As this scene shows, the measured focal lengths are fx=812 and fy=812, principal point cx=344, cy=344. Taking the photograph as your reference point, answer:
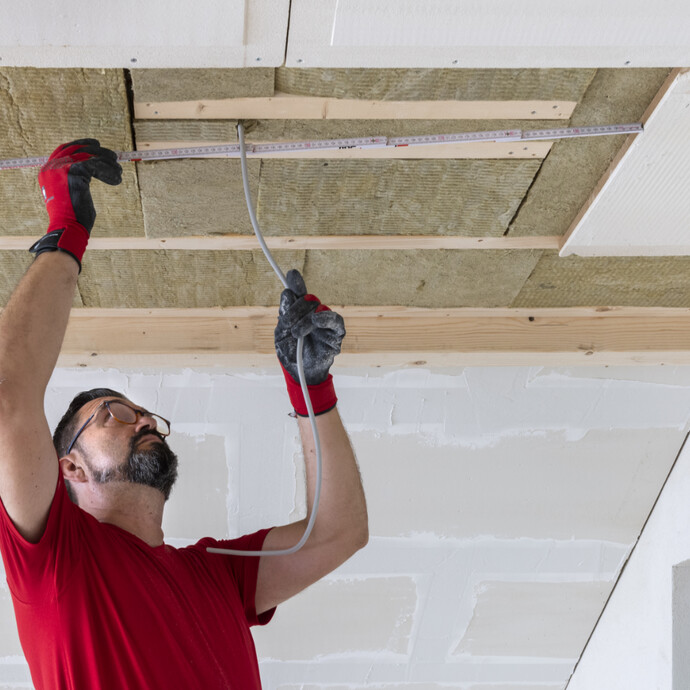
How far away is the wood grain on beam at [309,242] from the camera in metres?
2.46

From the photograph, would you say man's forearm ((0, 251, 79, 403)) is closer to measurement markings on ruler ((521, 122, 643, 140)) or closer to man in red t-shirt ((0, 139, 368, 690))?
man in red t-shirt ((0, 139, 368, 690))

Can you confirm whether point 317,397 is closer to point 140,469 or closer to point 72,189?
point 140,469

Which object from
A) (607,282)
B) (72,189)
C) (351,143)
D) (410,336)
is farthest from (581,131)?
(72,189)

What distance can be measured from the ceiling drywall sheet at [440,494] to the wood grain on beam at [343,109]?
127 cm

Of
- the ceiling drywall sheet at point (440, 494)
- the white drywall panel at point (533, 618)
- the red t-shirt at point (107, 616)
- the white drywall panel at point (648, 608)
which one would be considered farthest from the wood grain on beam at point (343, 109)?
the white drywall panel at point (533, 618)

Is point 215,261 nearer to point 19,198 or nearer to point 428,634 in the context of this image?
point 19,198

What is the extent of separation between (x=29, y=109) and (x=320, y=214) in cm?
84

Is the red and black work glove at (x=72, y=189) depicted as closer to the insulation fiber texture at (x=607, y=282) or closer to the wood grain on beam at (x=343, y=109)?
the wood grain on beam at (x=343, y=109)

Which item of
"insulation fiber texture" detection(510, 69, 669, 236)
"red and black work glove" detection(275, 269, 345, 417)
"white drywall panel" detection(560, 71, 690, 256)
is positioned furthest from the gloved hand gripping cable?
"white drywall panel" detection(560, 71, 690, 256)

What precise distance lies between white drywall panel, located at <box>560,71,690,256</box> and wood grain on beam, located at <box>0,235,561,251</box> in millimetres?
164

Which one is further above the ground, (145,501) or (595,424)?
(595,424)

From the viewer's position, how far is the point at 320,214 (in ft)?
7.90

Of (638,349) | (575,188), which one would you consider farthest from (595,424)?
(575,188)
